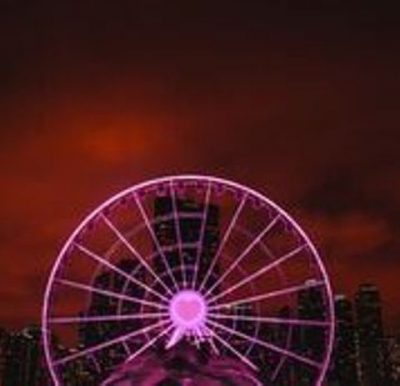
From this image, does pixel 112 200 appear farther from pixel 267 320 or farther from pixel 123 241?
pixel 267 320

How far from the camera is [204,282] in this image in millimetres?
41938

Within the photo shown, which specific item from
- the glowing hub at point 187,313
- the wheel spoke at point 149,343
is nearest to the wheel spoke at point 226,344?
the glowing hub at point 187,313

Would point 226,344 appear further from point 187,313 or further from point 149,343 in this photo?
point 149,343

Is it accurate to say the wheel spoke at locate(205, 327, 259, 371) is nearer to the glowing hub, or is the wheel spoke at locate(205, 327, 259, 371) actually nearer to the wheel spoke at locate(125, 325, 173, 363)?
the glowing hub

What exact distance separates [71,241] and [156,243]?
11.2 feet

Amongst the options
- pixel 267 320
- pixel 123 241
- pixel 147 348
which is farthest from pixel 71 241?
pixel 267 320

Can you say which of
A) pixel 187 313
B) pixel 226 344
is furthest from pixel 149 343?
pixel 226 344

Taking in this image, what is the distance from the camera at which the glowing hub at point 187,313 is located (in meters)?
41.4

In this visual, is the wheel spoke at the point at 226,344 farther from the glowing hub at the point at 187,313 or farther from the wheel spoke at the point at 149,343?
the wheel spoke at the point at 149,343

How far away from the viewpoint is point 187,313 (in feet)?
136

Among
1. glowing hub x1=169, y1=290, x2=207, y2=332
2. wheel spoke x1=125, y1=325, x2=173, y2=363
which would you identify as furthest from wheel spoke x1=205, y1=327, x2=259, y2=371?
wheel spoke x1=125, y1=325, x2=173, y2=363

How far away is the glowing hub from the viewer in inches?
1631

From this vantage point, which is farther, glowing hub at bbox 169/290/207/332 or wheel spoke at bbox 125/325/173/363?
wheel spoke at bbox 125/325/173/363

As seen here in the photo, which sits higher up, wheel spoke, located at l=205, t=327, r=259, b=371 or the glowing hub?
the glowing hub
